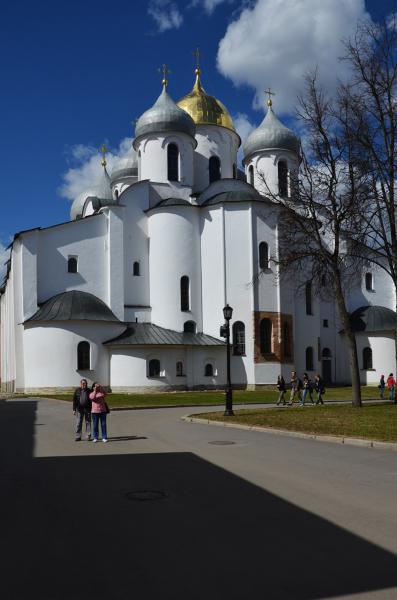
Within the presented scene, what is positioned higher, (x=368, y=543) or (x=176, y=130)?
(x=176, y=130)

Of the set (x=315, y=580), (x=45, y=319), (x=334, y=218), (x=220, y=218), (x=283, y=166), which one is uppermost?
(x=283, y=166)

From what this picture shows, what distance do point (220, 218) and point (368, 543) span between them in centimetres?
4004

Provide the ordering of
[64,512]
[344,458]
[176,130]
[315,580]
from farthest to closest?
[176,130] < [344,458] < [64,512] < [315,580]

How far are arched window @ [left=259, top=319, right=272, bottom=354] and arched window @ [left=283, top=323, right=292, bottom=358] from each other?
43.4 inches

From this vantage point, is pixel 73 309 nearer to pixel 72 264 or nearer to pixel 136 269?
pixel 72 264

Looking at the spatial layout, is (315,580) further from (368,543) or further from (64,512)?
(64,512)

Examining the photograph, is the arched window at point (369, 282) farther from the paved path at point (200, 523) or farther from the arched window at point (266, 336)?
the paved path at point (200, 523)

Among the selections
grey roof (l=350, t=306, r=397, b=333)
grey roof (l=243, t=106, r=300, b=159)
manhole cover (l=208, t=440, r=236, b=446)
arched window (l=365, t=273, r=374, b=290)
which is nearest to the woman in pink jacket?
manhole cover (l=208, t=440, r=236, b=446)

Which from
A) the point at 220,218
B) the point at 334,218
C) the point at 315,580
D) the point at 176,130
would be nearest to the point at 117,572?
the point at 315,580

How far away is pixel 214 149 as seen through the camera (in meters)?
53.6

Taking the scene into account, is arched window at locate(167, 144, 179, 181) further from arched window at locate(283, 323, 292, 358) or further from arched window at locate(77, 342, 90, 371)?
arched window at locate(77, 342, 90, 371)

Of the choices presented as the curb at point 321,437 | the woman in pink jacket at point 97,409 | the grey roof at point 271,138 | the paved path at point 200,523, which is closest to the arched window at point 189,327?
the grey roof at point 271,138

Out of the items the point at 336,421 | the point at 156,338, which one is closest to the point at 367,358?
the point at 156,338

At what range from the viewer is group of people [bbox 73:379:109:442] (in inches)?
622
